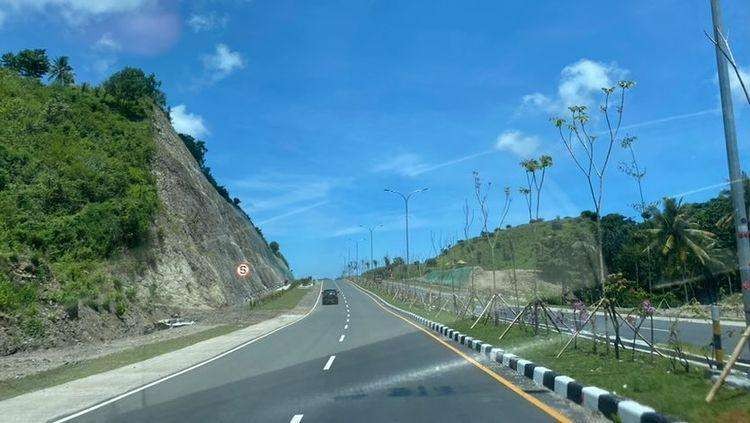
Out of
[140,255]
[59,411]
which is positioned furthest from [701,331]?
[140,255]

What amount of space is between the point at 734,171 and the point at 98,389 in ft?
38.7

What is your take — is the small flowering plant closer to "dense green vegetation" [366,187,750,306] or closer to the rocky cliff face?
"dense green vegetation" [366,187,750,306]

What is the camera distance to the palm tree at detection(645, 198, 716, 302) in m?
39.5

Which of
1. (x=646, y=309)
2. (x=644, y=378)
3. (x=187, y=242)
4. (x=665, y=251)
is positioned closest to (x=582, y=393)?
(x=644, y=378)

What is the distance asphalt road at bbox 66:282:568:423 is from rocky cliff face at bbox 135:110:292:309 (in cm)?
2429

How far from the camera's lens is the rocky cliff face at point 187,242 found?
4250 centimetres

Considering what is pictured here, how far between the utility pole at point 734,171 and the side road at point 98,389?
980 cm

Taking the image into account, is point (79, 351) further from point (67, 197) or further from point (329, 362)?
point (67, 197)

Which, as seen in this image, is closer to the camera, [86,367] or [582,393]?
[582,393]

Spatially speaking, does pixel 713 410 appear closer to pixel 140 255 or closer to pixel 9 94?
pixel 140 255

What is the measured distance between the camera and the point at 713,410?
23.8 ft

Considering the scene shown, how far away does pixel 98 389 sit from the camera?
1306 centimetres

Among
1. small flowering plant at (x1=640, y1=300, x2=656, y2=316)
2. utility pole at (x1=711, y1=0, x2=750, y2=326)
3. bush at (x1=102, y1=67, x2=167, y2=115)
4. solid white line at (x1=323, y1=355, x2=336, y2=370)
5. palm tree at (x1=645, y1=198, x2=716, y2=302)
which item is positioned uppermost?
bush at (x1=102, y1=67, x2=167, y2=115)

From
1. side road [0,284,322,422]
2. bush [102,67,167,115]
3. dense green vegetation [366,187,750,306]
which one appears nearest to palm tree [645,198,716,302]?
dense green vegetation [366,187,750,306]
